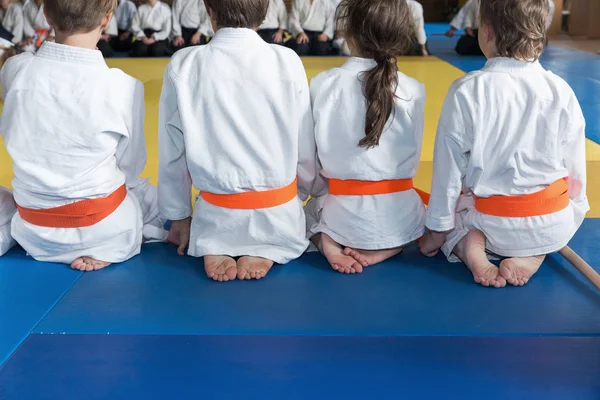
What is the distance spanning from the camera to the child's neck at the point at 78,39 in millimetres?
2451

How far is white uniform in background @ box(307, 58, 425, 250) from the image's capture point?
2.50m

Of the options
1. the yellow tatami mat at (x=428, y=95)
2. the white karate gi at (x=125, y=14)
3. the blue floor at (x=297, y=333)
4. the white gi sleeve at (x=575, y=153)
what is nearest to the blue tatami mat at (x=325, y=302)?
the blue floor at (x=297, y=333)

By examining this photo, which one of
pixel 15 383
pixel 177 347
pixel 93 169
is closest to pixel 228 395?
pixel 177 347

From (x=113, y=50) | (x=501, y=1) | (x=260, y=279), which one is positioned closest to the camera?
(x=501, y=1)

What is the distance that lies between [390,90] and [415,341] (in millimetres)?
885

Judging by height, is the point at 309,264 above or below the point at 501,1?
below

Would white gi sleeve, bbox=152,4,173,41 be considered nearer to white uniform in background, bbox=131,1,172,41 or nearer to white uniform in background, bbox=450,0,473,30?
white uniform in background, bbox=131,1,172,41

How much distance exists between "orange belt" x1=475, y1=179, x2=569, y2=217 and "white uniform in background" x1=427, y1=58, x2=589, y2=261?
19mm

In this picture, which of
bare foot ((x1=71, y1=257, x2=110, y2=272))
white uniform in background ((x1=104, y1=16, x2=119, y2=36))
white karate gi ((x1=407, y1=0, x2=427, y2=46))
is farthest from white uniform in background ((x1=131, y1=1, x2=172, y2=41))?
bare foot ((x1=71, y1=257, x2=110, y2=272))

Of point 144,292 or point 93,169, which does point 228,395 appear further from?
point 93,169

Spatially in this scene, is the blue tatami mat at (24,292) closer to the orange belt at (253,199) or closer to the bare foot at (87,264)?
the bare foot at (87,264)

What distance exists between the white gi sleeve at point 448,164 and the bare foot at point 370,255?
190mm

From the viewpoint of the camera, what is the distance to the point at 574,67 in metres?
7.29

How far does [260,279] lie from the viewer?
2.50m
